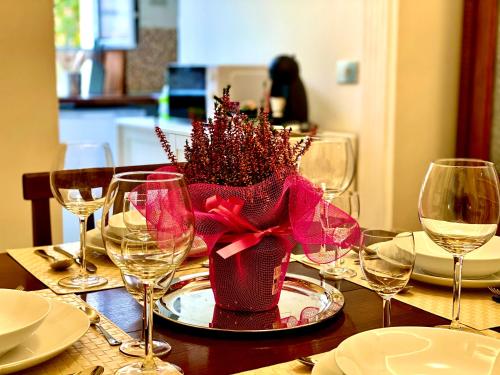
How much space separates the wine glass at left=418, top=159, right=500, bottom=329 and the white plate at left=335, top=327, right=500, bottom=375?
5.6 inches

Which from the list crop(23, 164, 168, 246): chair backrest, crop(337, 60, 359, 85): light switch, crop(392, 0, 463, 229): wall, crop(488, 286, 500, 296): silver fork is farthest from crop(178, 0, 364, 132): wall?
crop(488, 286, 500, 296): silver fork

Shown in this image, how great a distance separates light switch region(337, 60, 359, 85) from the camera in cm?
308

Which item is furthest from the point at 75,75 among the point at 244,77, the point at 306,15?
the point at 306,15

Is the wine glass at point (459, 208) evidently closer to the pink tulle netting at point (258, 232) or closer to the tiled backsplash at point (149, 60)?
the pink tulle netting at point (258, 232)

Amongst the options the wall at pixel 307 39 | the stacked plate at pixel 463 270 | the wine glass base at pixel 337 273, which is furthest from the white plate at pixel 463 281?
the wall at pixel 307 39

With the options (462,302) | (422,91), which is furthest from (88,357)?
(422,91)

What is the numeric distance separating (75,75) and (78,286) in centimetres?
465

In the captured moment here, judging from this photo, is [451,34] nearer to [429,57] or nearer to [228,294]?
[429,57]

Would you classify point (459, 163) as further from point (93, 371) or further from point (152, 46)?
point (152, 46)

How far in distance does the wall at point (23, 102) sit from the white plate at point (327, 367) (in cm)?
160

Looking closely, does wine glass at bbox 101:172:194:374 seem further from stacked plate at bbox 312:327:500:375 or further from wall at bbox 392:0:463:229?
wall at bbox 392:0:463:229

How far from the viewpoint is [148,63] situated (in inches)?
244

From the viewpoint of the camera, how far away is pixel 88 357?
851 millimetres

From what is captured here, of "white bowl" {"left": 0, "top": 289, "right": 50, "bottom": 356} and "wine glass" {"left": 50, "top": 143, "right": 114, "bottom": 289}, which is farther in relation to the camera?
"wine glass" {"left": 50, "top": 143, "right": 114, "bottom": 289}
